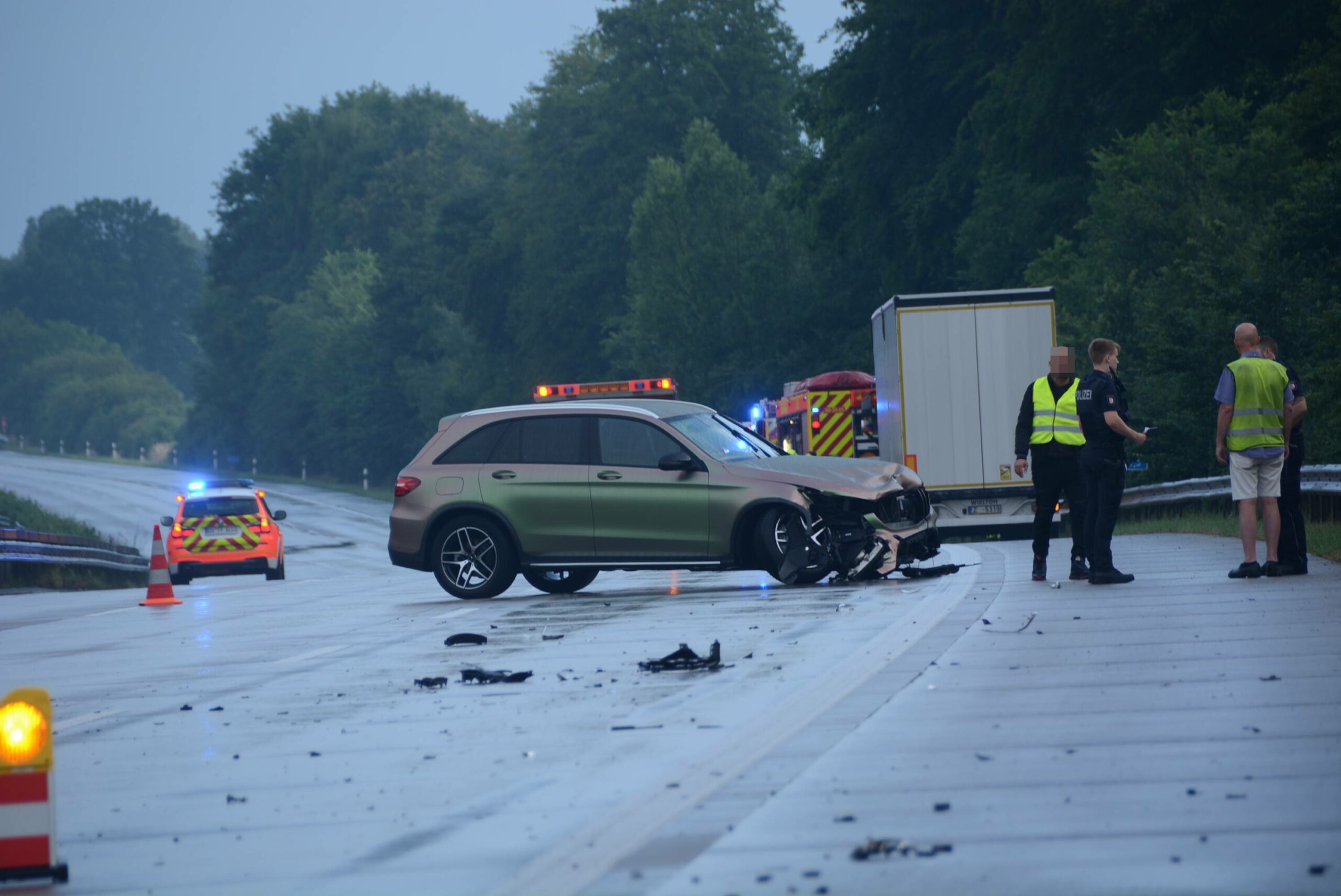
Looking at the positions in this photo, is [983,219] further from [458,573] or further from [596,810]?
[596,810]

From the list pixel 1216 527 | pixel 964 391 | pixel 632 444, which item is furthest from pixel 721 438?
A: pixel 964 391

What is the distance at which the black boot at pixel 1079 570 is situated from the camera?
1437 cm

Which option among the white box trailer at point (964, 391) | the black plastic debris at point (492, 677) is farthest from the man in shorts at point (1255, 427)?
the white box trailer at point (964, 391)

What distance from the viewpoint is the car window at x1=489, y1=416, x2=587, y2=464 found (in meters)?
16.2

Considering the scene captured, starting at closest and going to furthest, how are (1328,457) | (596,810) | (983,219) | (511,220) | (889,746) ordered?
(596,810)
(889,746)
(1328,457)
(983,219)
(511,220)

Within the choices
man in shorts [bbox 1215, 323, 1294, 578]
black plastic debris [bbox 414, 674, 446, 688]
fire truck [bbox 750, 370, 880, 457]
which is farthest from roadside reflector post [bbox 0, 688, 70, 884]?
fire truck [bbox 750, 370, 880, 457]

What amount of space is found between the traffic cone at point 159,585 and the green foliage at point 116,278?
151 meters

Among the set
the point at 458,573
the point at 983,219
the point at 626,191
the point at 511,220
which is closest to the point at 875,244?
the point at 983,219

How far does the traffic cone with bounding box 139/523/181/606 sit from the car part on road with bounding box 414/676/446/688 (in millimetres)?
9673

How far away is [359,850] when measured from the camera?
5645 mm

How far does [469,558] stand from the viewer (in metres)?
16.4

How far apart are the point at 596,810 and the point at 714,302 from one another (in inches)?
2322

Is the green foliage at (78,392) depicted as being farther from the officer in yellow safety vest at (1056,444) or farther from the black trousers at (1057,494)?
the officer in yellow safety vest at (1056,444)

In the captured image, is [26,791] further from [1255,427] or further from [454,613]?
[1255,427]
